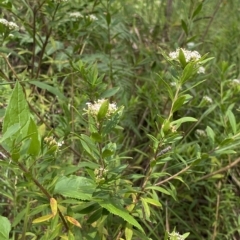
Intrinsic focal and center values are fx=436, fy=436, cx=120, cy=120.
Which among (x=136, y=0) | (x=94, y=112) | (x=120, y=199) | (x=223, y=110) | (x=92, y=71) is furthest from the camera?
(x=136, y=0)

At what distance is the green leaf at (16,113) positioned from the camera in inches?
27.7

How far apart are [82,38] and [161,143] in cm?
89

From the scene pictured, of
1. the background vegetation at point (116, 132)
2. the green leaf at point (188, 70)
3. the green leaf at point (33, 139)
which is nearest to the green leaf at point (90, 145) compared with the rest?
the background vegetation at point (116, 132)

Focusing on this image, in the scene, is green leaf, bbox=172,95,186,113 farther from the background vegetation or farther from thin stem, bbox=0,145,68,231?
thin stem, bbox=0,145,68,231

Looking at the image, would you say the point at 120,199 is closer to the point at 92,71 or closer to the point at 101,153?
the point at 101,153

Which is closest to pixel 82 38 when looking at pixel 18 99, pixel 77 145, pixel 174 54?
pixel 77 145

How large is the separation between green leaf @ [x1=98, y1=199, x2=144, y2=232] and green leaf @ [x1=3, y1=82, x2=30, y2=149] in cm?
22

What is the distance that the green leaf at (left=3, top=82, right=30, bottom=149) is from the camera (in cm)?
70

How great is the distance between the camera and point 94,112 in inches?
32.2

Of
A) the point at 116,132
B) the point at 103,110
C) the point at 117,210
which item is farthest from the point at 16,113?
the point at 116,132

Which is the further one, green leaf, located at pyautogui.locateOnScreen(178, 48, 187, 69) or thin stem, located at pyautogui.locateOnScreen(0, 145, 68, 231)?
green leaf, located at pyautogui.locateOnScreen(178, 48, 187, 69)

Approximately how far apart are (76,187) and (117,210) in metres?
0.09

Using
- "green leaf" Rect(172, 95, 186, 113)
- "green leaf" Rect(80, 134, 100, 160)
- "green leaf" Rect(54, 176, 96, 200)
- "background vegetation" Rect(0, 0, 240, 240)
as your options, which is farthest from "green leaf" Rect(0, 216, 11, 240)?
"green leaf" Rect(172, 95, 186, 113)

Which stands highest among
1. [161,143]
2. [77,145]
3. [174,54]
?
[174,54]
